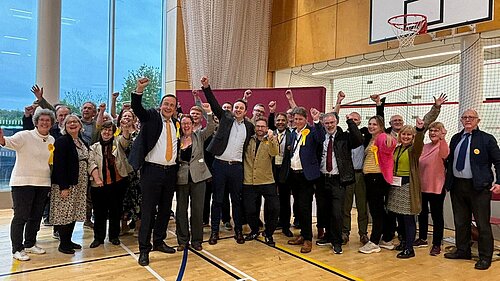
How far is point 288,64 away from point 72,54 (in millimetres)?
3993

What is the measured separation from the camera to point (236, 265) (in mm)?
3668

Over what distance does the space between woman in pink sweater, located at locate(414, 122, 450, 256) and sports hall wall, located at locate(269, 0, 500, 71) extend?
228 cm

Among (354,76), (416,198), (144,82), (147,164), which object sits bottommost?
(416,198)

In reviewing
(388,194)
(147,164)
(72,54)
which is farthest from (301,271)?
(72,54)

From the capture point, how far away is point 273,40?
→ 27.4 feet

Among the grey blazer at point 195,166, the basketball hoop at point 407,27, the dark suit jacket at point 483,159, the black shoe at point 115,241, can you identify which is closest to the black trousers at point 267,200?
the grey blazer at point 195,166

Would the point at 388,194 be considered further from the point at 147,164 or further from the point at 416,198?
the point at 147,164

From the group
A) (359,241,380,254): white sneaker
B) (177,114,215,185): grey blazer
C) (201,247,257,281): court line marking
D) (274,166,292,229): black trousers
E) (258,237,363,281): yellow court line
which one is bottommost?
(258,237,363,281): yellow court line

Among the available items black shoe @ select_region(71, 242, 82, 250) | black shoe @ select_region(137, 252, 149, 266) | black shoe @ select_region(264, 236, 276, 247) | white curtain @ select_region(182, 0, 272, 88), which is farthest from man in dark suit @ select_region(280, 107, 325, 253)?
white curtain @ select_region(182, 0, 272, 88)

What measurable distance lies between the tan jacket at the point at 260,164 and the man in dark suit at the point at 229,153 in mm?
73

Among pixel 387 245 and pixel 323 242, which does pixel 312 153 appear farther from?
pixel 387 245

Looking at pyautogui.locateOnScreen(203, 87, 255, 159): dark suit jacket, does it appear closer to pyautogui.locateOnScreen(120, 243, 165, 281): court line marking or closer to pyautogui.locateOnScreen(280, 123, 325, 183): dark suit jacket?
pyautogui.locateOnScreen(280, 123, 325, 183): dark suit jacket

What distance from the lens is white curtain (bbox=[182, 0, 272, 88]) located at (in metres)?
7.66

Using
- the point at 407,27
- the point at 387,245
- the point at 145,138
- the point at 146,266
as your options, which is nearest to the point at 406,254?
the point at 387,245
